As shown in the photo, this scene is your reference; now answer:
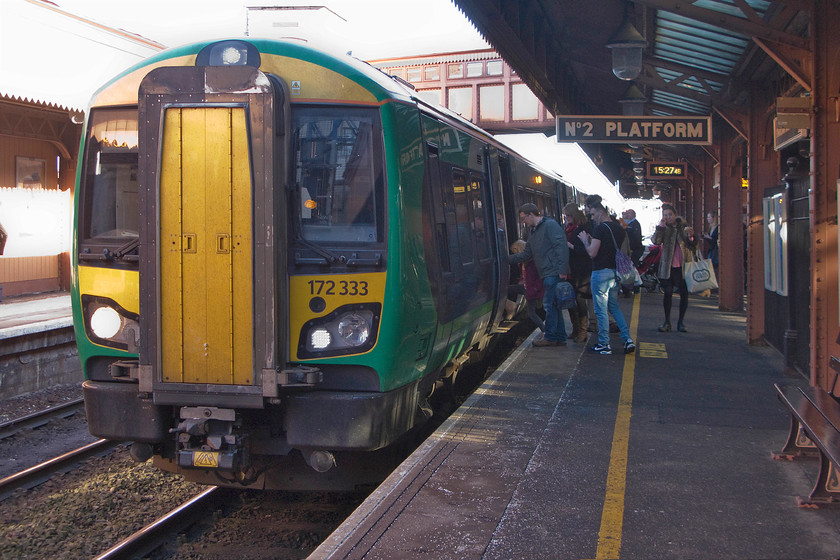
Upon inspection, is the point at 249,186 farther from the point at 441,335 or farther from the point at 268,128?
the point at 441,335

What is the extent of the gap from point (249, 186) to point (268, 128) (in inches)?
13.9

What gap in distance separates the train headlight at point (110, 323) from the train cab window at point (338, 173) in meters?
1.22

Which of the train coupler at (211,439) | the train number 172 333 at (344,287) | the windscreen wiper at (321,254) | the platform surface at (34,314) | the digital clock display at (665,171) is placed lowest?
the train coupler at (211,439)

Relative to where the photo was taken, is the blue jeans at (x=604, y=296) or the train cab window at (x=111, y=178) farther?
the blue jeans at (x=604, y=296)

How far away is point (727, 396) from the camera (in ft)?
24.0

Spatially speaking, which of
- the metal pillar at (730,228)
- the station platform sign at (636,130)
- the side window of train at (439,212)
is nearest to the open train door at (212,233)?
the side window of train at (439,212)

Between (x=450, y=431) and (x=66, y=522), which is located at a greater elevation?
(x=450, y=431)

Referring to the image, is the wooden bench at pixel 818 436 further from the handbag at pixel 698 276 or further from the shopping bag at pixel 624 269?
the handbag at pixel 698 276

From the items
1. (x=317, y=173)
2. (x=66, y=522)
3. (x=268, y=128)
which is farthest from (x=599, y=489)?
(x=66, y=522)

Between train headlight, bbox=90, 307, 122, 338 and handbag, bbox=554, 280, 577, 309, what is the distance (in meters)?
5.51

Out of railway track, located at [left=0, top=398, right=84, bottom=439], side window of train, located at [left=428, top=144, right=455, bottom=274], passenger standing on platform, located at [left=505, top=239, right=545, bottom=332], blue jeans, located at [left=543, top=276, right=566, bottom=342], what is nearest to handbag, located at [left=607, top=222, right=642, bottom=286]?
blue jeans, located at [left=543, top=276, right=566, bottom=342]

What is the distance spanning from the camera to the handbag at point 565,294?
9.30m

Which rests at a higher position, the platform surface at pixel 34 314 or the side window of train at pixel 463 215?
the side window of train at pixel 463 215

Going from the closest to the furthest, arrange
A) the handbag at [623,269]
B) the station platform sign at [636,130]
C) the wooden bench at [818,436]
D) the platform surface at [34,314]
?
the wooden bench at [818,436] → the handbag at [623,269] → the station platform sign at [636,130] → the platform surface at [34,314]
